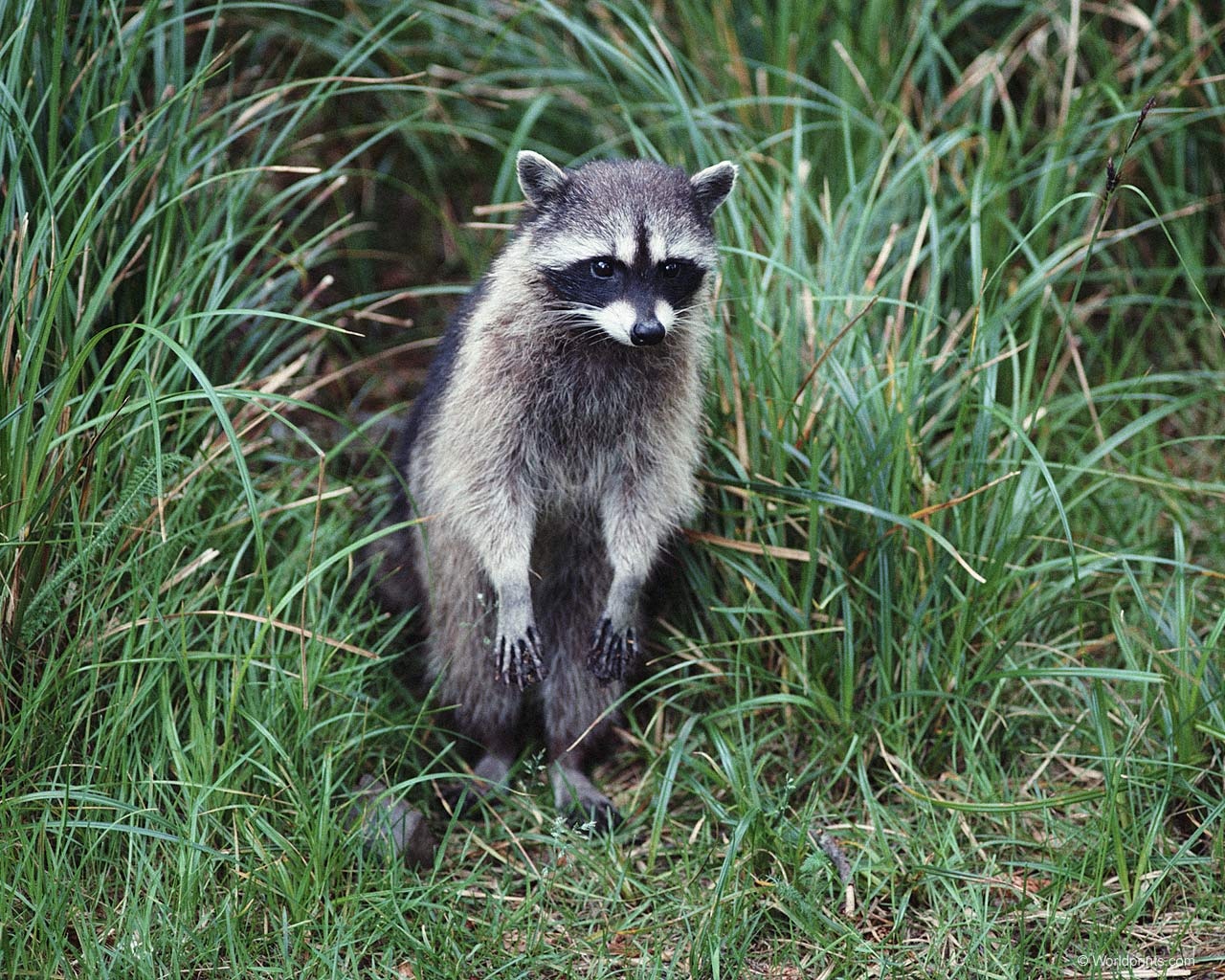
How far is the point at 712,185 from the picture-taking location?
3.32 meters

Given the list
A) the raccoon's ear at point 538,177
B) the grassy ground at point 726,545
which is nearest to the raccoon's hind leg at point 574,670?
the grassy ground at point 726,545

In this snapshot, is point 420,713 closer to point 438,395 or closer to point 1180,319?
point 438,395

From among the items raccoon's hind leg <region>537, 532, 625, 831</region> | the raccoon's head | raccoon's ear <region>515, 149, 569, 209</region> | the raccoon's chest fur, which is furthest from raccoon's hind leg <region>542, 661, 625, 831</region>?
raccoon's ear <region>515, 149, 569, 209</region>

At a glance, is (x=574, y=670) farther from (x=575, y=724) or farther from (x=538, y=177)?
(x=538, y=177)

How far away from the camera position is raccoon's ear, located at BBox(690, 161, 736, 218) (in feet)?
10.8

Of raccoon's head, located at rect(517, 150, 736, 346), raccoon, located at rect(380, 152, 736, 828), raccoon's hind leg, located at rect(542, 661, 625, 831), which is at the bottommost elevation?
raccoon's hind leg, located at rect(542, 661, 625, 831)

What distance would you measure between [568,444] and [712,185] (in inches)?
29.9

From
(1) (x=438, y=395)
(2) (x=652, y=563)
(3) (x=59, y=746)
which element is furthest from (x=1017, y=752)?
(3) (x=59, y=746)

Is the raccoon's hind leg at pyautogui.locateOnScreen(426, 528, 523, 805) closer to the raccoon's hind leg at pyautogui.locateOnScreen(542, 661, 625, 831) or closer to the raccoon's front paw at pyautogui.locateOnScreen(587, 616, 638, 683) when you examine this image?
the raccoon's hind leg at pyautogui.locateOnScreen(542, 661, 625, 831)

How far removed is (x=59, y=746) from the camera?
2867 millimetres

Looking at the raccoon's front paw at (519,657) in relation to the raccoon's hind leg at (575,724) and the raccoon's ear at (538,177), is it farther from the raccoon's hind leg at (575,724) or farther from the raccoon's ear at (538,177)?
the raccoon's ear at (538,177)

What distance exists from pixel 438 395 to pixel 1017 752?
1.78m

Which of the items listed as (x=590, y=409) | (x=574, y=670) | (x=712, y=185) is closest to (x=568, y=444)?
(x=590, y=409)

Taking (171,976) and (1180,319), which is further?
(1180,319)
